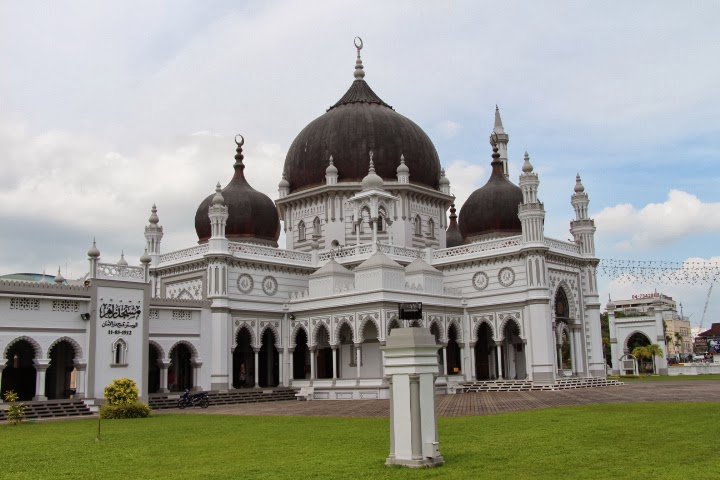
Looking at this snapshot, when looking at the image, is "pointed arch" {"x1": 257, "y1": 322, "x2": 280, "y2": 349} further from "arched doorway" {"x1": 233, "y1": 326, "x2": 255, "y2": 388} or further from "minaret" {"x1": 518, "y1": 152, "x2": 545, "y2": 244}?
"minaret" {"x1": 518, "y1": 152, "x2": 545, "y2": 244}

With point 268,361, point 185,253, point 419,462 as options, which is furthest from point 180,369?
point 419,462

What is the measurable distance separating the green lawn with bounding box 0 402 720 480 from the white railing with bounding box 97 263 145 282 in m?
9.16

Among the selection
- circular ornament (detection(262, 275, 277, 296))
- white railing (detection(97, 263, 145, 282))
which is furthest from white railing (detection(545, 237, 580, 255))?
white railing (detection(97, 263, 145, 282))

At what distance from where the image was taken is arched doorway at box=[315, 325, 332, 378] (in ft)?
122

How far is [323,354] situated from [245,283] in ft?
17.5

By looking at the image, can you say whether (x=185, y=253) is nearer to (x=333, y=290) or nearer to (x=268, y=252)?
(x=268, y=252)

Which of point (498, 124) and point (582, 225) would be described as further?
point (498, 124)

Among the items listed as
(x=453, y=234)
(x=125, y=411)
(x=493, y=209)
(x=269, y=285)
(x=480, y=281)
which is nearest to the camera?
(x=125, y=411)

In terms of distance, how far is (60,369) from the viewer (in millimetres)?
30594

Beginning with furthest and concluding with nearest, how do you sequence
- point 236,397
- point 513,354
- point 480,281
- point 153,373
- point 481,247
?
point 513,354
point 481,247
point 480,281
point 153,373
point 236,397

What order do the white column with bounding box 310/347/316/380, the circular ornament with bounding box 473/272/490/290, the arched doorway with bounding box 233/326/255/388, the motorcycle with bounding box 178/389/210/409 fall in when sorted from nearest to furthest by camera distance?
the motorcycle with bounding box 178/389/210/409 < the white column with bounding box 310/347/316/380 < the arched doorway with bounding box 233/326/255/388 < the circular ornament with bounding box 473/272/490/290

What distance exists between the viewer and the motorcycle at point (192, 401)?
2898 cm

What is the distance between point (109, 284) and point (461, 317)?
17.5 metres

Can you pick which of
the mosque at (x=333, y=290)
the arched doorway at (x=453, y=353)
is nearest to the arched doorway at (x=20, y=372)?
the mosque at (x=333, y=290)
